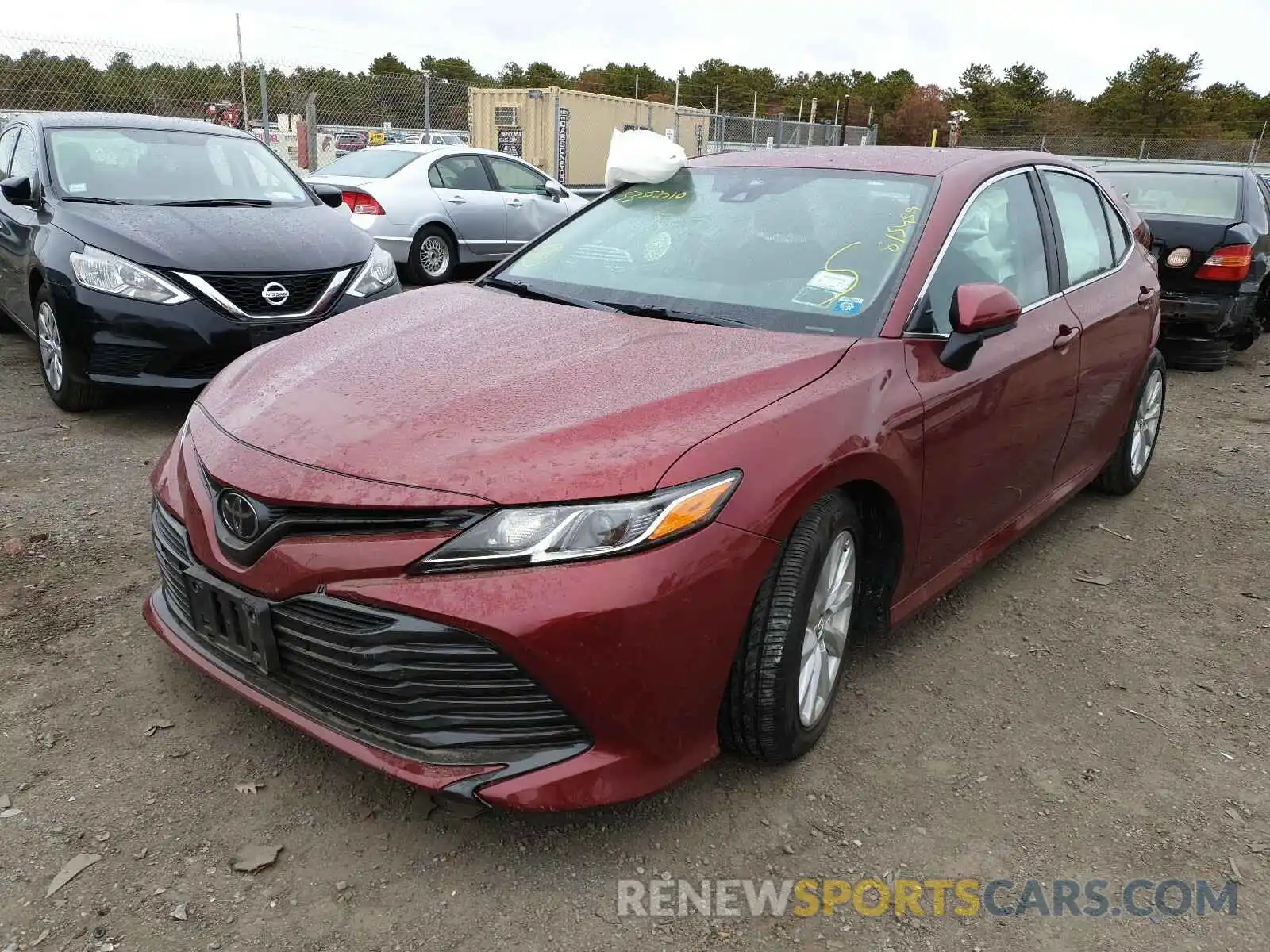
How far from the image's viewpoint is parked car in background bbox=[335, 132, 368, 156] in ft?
58.7

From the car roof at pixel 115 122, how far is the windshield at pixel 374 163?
3760 mm

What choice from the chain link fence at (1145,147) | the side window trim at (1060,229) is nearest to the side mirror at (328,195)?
the side window trim at (1060,229)

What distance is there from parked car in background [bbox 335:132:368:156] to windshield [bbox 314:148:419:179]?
782cm

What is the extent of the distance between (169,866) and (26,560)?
1.90 metres

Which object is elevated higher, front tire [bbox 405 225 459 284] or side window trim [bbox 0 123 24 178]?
side window trim [bbox 0 123 24 178]

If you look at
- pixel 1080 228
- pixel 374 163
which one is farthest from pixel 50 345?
pixel 374 163

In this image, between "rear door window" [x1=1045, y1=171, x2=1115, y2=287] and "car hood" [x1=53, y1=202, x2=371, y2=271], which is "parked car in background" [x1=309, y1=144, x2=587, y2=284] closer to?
"car hood" [x1=53, y1=202, x2=371, y2=271]

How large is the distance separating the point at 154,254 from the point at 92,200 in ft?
2.88

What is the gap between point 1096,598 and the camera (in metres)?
3.72

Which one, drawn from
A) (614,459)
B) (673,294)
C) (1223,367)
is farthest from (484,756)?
(1223,367)

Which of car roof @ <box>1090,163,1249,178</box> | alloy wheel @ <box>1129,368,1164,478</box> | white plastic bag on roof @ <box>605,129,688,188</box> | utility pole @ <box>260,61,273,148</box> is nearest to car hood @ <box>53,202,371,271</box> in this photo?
white plastic bag on roof @ <box>605,129,688,188</box>

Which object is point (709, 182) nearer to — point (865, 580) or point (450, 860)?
point (865, 580)

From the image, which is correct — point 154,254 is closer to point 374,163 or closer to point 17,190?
point 17,190

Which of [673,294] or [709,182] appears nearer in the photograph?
[673,294]
